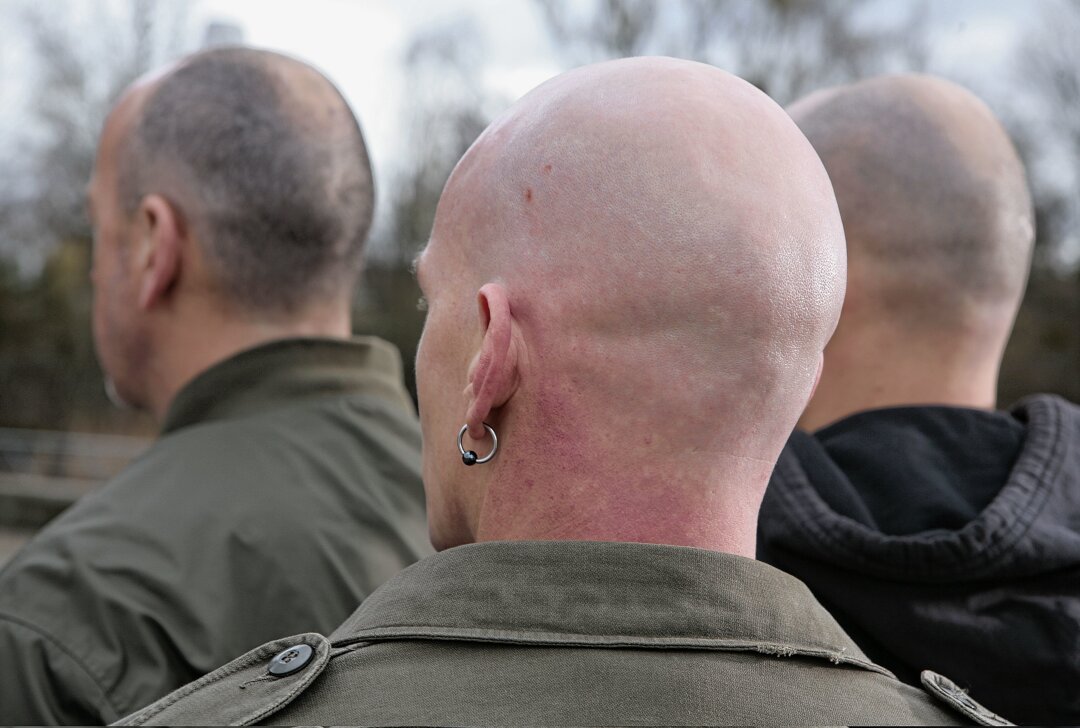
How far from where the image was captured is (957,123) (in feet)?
7.21

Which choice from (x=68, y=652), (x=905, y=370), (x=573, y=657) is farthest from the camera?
(x=905, y=370)

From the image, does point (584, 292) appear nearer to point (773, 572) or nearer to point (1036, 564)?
point (773, 572)

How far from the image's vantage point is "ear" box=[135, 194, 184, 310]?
2559 mm

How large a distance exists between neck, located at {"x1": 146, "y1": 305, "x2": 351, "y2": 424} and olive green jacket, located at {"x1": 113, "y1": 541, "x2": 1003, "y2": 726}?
134 cm

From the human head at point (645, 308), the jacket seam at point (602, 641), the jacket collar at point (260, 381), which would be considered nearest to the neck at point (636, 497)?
the human head at point (645, 308)

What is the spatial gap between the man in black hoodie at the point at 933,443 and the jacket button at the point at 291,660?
2.97 ft

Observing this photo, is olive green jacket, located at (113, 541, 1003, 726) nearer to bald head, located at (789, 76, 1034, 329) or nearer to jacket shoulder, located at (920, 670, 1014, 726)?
jacket shoulder, located at (920, 670, 1014, 726)

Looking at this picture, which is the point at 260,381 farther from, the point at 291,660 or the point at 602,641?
the point at 602,641

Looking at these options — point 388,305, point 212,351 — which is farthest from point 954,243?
point 388,305

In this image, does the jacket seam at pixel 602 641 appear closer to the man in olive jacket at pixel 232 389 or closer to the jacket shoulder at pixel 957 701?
the jacket shoulder at pixel 957 701

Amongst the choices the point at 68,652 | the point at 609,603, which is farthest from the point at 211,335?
the point at 609,603

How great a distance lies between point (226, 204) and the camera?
2.54 m

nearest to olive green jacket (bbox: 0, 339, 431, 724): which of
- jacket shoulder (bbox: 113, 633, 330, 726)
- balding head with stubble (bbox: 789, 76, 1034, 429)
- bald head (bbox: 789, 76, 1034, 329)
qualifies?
jacket shoulder (bbox: 113, 633, 330, 726)

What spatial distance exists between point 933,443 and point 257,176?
1.68m
